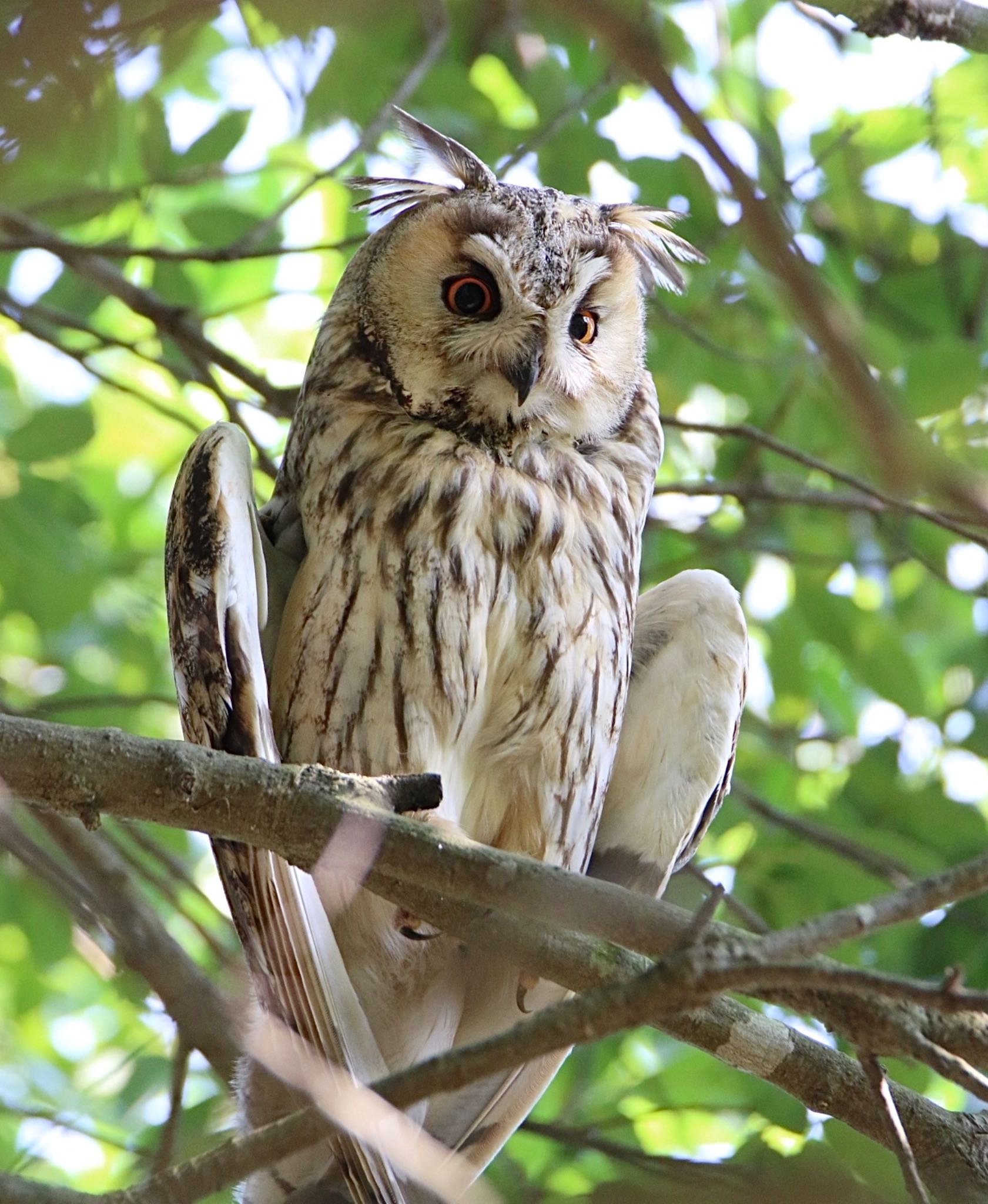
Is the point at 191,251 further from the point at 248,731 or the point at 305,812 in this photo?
the point at 305,812

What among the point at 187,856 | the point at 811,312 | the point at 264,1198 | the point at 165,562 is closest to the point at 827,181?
the point at 165,562

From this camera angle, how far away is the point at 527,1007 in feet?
8.39

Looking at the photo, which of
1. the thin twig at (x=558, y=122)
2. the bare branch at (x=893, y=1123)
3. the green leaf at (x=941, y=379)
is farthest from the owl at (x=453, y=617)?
the bare branch at (x=893, y=1123)

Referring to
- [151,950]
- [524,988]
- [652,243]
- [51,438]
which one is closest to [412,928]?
[524,988]

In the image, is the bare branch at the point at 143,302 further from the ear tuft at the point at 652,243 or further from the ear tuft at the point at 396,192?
the ear tuft at the point at 652,243

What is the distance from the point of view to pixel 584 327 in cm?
270

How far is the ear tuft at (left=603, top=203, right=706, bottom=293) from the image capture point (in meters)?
2.94

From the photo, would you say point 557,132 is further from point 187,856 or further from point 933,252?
point 187,856

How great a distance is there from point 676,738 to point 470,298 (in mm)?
937

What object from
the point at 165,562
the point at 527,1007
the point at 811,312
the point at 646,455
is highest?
the point at 646,455

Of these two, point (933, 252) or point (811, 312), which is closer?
point (811, 312)

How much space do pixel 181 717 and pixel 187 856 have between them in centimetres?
162

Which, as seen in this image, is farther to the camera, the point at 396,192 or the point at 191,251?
the point at 191,251

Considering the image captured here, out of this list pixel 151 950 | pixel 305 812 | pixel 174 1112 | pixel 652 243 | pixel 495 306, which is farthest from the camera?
pixel 652 243
